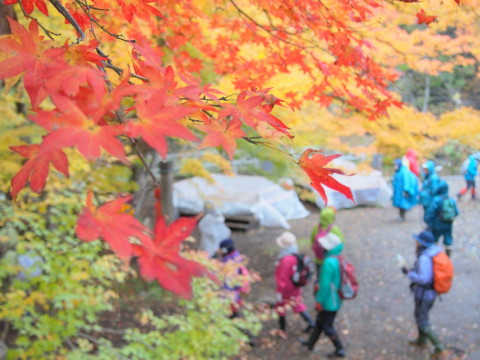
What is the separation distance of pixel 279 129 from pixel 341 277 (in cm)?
387

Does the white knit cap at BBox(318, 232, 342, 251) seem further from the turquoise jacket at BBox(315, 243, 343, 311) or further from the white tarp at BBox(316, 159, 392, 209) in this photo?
the white tarp at BBox(316, 159, 392, 209)

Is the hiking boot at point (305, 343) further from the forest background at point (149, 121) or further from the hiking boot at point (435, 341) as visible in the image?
the hiking boot at point (435, 341)

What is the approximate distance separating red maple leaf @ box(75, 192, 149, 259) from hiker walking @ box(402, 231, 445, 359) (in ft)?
13.9

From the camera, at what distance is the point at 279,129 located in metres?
1.37

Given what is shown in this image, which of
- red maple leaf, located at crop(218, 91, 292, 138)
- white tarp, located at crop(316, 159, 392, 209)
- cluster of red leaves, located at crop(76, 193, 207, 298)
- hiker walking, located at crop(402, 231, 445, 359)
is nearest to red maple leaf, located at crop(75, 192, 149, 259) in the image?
cluster of red leaves, located at crop(76, 193, 207, 298)

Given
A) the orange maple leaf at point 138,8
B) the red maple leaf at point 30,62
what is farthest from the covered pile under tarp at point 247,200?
the red maple leaf at point 30,62

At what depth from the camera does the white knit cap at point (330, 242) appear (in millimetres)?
5250

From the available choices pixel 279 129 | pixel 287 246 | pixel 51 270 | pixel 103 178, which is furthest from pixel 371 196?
pixel 279 129

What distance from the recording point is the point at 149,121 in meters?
0.99

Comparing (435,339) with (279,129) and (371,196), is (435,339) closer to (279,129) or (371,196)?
(279,129)

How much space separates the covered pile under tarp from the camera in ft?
34.6

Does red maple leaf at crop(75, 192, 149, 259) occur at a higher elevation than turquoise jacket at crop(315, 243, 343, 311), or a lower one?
higher

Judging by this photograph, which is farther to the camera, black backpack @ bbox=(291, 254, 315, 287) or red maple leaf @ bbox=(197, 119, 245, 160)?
black backpack @ bbox=(291, 254, 315, 287)

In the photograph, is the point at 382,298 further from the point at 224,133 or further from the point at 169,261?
the point at 169,261
